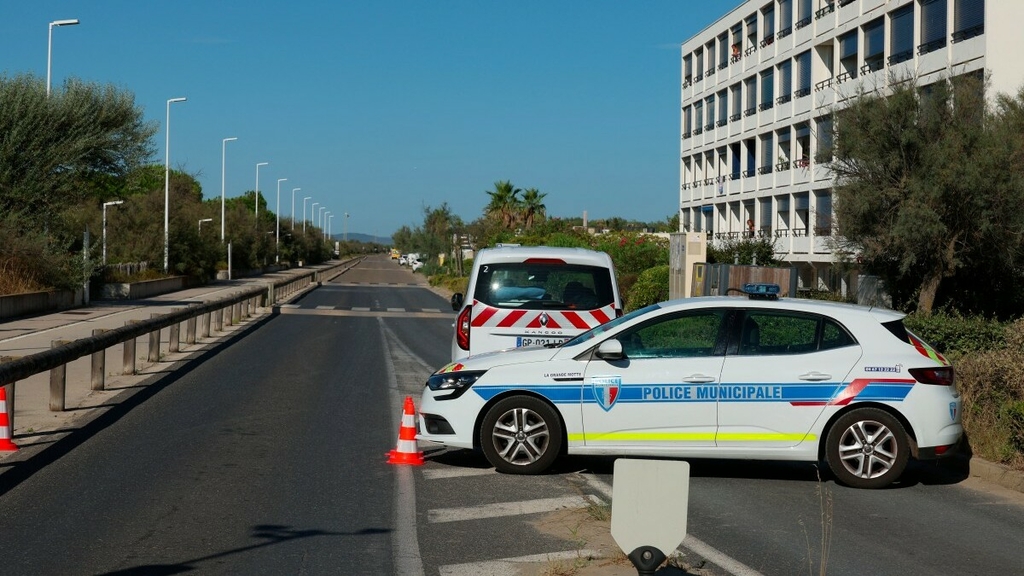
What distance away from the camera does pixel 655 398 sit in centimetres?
908

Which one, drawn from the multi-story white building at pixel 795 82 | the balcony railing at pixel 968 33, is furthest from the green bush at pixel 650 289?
the balcony railing at pixel 968 33

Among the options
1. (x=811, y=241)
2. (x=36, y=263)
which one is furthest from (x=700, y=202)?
(x=36, y=263)

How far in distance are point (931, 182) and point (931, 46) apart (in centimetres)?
1380

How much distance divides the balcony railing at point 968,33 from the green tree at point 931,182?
7.54 m

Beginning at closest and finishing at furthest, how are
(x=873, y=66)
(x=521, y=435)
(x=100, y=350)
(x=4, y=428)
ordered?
(x=521, y=435)
(x=4, y=428)
(x=100, y=350)
(x=873, y=66)

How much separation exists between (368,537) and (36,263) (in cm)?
3119

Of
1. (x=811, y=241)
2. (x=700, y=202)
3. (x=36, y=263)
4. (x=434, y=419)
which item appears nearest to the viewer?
(x=434, y=419)

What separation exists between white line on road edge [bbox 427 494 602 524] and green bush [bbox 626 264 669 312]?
81.2 feet

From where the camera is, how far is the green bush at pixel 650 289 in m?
33.5

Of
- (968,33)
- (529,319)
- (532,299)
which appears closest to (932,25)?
(968,33)

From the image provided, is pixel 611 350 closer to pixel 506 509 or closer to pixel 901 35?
pixel 506 509

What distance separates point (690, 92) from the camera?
2475 inches

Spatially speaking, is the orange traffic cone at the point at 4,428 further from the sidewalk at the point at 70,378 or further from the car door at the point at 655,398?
the car door at the point at 655,398

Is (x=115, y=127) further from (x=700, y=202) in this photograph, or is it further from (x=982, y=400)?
(x=982, y=400)
